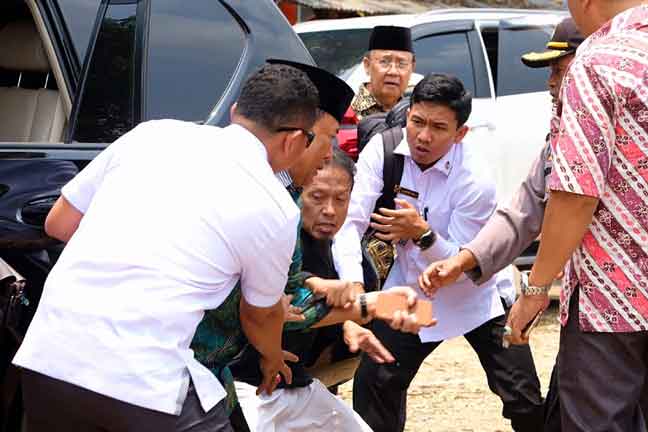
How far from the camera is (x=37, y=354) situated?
8.28 feet

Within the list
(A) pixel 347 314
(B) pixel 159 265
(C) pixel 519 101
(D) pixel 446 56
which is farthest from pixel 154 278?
(C) pixel 519 101

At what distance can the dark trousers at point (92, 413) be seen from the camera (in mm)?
2471

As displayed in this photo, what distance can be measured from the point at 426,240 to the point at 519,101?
3.37 metres

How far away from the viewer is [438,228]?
4461 millimetres

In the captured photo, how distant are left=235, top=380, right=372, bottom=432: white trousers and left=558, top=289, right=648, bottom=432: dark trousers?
767 mm

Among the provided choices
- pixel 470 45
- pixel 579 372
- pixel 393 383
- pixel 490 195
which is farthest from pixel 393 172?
pixel 470 45

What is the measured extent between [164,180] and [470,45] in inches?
200

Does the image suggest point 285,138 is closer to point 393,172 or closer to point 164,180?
point 164,180

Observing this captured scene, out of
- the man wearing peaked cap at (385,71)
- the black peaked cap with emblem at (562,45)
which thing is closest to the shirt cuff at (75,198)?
the black peaked cap with emblem at (562,45)

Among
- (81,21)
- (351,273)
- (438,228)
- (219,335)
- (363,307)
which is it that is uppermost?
(81,21)

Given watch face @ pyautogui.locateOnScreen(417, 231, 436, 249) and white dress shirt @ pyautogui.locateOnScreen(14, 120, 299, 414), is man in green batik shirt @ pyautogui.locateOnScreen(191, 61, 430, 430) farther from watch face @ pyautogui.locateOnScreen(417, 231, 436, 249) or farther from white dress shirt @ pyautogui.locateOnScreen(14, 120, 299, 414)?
watch face @ pyautogui.locateOnScreen(417, 231, 436, 249)

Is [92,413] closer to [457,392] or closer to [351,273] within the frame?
[351,273]

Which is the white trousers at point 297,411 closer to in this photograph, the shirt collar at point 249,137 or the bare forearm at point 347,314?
the bare forearm at point 347,314

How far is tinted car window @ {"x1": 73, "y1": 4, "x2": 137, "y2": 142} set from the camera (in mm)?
3535
